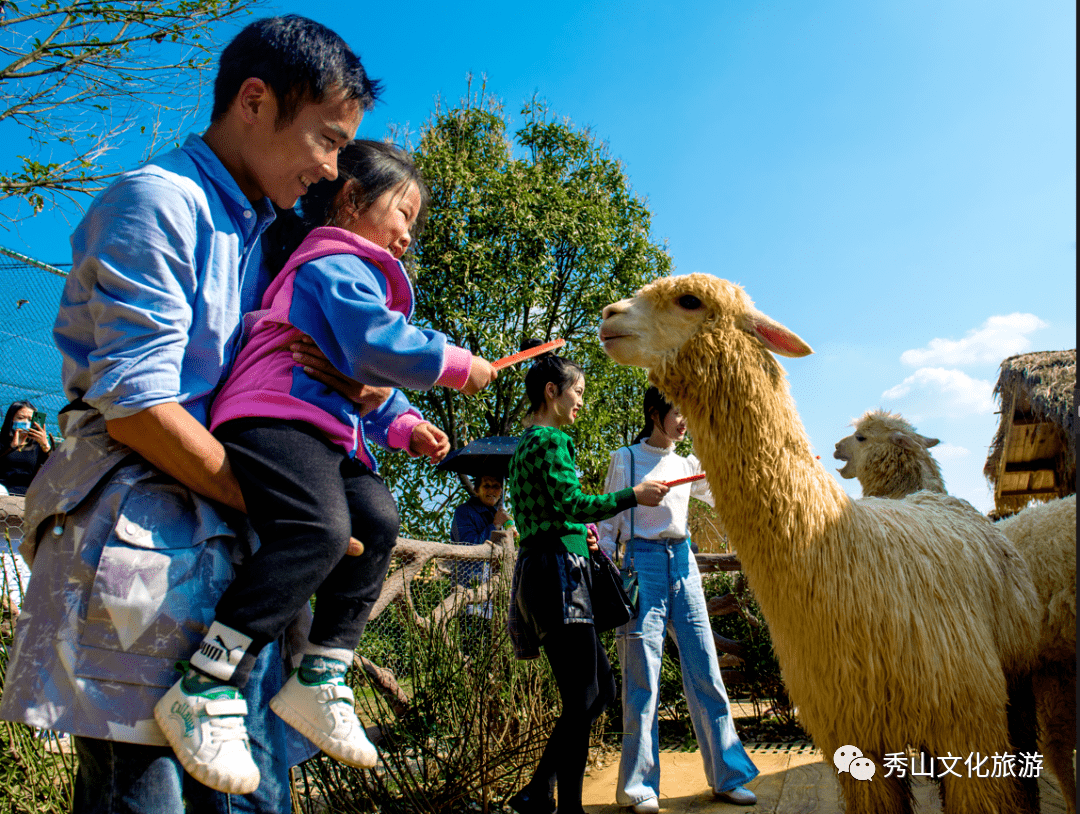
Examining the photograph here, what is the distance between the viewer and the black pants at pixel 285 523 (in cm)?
107

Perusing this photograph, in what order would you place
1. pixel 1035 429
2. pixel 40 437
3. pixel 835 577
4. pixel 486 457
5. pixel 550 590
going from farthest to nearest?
pixel 1035 429
pixel 486 457
pixel 40 437
pixel 550 590
pixel 835 577

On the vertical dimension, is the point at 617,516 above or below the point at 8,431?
below

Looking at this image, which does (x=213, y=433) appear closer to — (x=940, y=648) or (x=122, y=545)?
(x=122, y=545)

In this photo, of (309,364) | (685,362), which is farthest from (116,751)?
(685,362)

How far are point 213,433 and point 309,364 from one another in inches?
7.9

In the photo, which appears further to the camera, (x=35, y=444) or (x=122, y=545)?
(x=35, y=444)

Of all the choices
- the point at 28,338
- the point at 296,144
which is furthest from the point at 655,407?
the point at 28,338

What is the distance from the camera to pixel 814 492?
234 centimetres

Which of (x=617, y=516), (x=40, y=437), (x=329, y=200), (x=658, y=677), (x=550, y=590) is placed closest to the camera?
(x=329, y=200)

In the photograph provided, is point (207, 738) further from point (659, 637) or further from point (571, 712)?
point (659, 637)

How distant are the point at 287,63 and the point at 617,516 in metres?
3.38

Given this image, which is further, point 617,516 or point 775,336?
point 617,516

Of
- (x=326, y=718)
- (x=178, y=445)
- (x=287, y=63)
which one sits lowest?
(x=326, y=718)

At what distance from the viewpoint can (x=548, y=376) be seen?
10.5 feet
